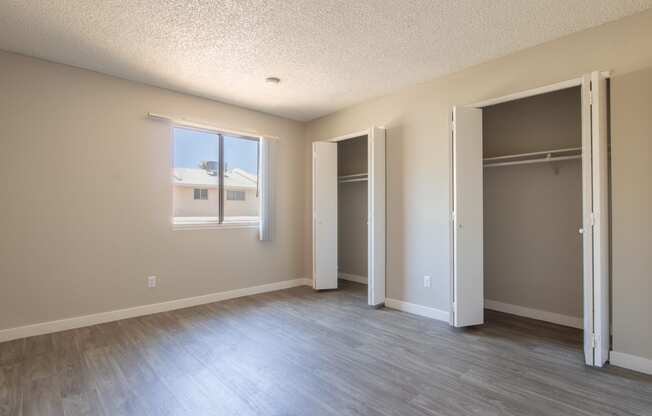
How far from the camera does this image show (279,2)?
221 cm

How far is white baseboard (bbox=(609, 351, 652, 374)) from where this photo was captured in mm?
2234

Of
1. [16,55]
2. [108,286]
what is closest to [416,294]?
[108,286]

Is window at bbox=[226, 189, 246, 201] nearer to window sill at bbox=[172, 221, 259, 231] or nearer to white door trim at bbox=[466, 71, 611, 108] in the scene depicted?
window sill at bbox=[172, 221, 259, 231]

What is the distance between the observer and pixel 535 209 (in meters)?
3.46

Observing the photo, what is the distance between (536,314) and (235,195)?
3908 millimetres

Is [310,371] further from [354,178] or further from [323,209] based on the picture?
[354,178]

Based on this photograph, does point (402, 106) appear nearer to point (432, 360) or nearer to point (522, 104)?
point (522, 104)

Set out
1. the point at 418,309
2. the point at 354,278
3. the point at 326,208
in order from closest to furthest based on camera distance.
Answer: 1. the point at 418,309
2. the point at 326,208
3. the point at 354,278

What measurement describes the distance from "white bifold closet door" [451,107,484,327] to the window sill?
272 centimetres

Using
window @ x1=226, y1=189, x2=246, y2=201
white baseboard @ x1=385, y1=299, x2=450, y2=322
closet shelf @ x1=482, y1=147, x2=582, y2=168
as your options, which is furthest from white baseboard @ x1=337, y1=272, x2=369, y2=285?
closet shelf @ x1=482, y1=147, x2=582, y2=168

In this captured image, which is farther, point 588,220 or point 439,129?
point 439,129

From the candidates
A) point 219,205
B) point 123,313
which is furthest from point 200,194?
point 123,313

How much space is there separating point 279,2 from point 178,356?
275cm

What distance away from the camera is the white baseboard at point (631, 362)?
2.23 m
